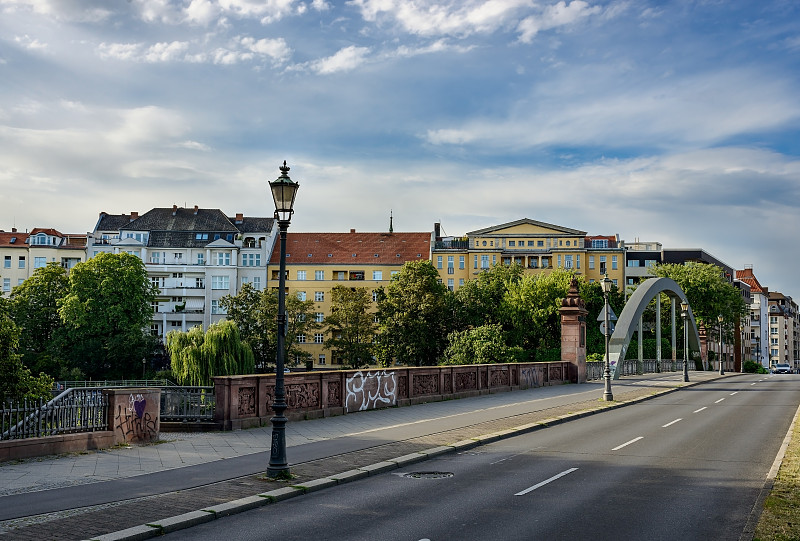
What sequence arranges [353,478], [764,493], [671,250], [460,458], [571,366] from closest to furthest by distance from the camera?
1. [764,493]
2. [353,478]
3. [460,458]
4. [571,366]
5. [671,250]

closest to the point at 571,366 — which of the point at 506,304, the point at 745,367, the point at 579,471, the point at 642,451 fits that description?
the point at 642,451

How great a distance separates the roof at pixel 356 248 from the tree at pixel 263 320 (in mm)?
22267

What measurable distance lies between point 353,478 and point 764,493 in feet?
21.0

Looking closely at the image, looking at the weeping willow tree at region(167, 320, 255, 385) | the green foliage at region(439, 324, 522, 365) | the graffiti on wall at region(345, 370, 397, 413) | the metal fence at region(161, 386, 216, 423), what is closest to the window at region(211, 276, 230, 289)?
the green foliage at region(439, 324, 522, 365)

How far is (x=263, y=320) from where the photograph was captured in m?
78.4

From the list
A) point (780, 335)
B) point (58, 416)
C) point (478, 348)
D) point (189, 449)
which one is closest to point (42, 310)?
point (478, 348)

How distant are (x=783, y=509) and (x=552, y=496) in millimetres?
3094

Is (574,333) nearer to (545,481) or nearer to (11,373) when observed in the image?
(545,481)

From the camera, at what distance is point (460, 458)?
50.7ft

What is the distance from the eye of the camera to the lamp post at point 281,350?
40.7 feet

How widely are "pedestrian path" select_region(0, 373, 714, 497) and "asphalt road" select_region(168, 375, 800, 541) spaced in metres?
3.26

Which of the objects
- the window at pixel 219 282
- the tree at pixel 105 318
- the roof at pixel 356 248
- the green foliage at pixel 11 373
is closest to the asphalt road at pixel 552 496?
the green foliage at pixel 11 373

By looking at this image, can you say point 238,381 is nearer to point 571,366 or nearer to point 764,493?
point 764,493

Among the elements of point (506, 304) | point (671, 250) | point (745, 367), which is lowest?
point (745, 367)
